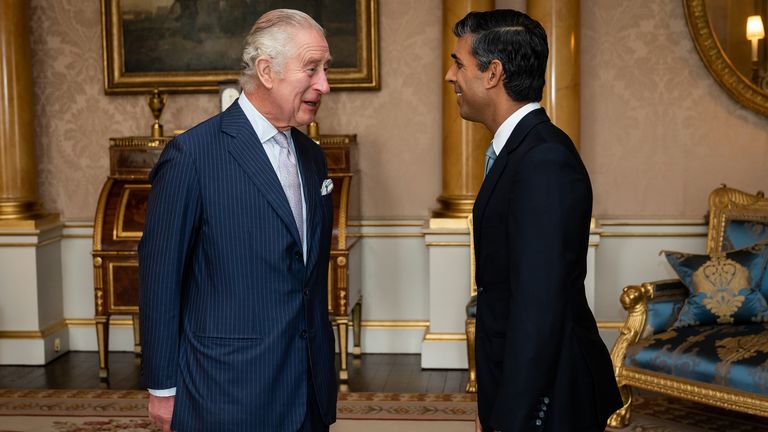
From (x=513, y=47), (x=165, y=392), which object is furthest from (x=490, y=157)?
(x=165, y=392)

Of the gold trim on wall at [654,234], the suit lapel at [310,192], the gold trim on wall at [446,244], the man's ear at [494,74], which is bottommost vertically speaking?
the gold trim on wall at [446,244]

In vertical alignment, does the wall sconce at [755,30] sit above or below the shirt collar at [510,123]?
above

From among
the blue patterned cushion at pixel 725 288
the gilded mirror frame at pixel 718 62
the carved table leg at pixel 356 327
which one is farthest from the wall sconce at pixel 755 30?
the carved table leg at pixel 356 327

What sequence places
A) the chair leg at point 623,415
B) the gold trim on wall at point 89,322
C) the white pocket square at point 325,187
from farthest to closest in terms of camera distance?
1. the gold trim on wall at point 89,322
2. the chair leg at point 623,415
3. the white pocket square at point 325,187

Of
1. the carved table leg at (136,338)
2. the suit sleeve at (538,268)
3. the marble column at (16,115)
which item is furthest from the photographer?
the carved table leg at (136,338)

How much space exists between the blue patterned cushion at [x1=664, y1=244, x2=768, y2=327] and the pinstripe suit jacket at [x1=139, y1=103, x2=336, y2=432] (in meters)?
2.82

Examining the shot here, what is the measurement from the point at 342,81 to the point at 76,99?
1740mm

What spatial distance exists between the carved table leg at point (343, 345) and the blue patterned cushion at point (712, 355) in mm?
1626

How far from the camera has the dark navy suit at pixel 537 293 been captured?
2.03m

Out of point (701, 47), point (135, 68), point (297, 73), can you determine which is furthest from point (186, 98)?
point (297, 73)

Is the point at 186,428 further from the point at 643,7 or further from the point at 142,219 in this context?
the point at 643,7

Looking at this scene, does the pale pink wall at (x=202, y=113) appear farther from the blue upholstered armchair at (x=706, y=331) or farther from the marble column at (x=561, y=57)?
the blue upholstered armchair at (x=706, y=331)

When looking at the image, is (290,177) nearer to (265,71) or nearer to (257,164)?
(257,164)

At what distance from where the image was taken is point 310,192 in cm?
253
